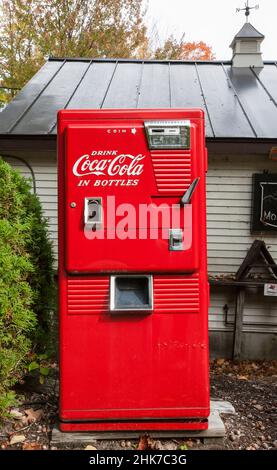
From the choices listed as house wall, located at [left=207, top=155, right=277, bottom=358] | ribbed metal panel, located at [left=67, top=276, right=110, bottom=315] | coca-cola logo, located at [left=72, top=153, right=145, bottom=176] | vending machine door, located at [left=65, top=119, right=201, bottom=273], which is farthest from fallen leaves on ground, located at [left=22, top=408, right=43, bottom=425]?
house wall, located at [left=207, top=155, right=277, bottom=358]

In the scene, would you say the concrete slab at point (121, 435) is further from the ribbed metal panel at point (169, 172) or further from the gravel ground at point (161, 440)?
the ribbed metal panel at point (169, 172)

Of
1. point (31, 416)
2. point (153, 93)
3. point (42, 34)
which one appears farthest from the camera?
point (42, 34)

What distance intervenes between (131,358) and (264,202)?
131 inches

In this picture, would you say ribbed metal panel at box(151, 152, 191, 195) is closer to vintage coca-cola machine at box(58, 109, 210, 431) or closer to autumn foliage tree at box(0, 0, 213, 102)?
vintage coca-cola machine at box(58, 109, 210, 431)

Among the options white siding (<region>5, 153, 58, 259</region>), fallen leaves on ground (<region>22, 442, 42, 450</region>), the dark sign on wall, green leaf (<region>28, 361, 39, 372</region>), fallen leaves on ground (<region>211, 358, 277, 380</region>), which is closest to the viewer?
fallen leaves on ground (<region>22, 442, 42, 450</region>)

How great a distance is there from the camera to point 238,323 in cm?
511

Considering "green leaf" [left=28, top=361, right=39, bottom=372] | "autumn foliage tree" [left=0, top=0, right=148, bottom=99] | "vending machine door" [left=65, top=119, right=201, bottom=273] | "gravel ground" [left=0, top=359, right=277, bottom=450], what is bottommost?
"gravel ground" [left=0, top=359, right=277, bottom=450]

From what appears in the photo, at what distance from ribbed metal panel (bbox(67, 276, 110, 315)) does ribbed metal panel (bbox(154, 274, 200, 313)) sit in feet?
1.18

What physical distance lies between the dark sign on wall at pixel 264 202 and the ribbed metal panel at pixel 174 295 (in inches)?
112

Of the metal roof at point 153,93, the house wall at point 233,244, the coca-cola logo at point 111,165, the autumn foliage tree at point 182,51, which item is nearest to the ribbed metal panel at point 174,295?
the coca-cola logo at point 111,165

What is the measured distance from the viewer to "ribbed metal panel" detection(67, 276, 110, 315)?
8.50 feet

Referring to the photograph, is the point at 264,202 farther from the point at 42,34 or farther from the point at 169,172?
the point at 42,34

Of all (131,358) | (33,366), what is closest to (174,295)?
(131,358)
